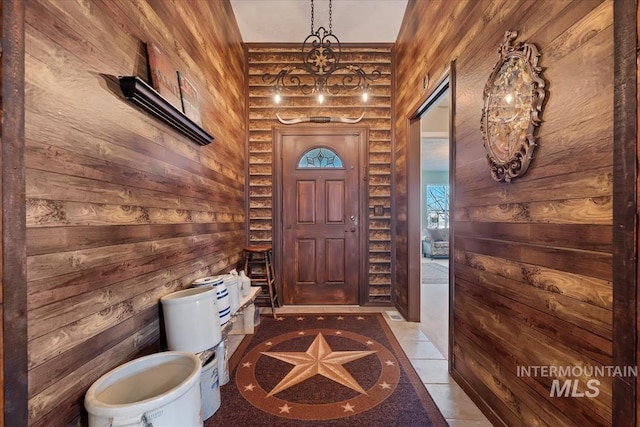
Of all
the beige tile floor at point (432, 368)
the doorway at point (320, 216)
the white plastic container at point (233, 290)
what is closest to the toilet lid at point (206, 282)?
the white plastic container at point (233, 290)

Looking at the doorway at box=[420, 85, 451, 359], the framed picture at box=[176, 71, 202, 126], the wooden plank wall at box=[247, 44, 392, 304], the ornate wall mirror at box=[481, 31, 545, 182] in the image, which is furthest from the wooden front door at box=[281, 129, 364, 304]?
the ornate wall mirror at box=[481, 31, 545, 182]

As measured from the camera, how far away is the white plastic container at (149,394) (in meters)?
0.86

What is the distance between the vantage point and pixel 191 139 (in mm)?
1863

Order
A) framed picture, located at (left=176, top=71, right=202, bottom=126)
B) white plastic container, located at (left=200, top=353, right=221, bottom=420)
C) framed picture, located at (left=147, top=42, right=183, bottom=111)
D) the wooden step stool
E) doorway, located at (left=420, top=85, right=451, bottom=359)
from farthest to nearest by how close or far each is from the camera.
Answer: the wooden step stool → doorway, located at (left=420, top=85, right=451, bottom=359) → framed picture, located at (left=176, top=71, right=202, bottom=126) → white plastic container, located at (left=200, top=353, right=221, bottom=420) → framed picture, located at (left=147, top=42, right=183, bottom=111)

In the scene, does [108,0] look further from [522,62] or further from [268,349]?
[268,349]

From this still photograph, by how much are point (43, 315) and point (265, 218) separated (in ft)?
8.20

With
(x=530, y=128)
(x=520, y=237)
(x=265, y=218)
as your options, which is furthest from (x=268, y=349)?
(x=530, y=128)

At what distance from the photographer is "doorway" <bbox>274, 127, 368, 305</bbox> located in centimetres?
326

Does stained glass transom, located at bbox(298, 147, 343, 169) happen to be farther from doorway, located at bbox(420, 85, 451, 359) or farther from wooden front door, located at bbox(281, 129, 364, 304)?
doorway, located at bbox(420, 85, 451, 359)

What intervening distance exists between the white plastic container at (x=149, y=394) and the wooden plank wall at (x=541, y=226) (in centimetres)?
146

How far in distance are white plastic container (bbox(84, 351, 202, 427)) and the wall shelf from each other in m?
1.19

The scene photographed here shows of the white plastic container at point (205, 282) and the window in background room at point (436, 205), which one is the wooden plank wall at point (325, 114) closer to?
the white plastic container at point (205, 282)

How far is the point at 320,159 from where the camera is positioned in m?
3.30

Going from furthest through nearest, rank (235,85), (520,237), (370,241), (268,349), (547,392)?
(370,241) → (235,85) → (268,349) → (520,237) → (547,392)
